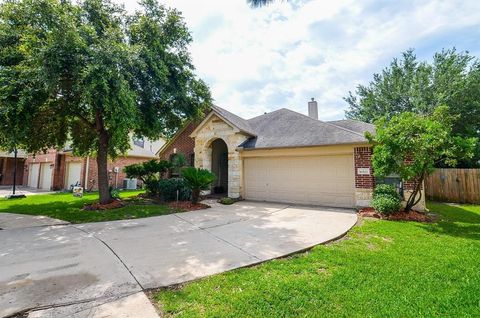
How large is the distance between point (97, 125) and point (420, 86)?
2270 cm

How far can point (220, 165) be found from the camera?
52.6ft

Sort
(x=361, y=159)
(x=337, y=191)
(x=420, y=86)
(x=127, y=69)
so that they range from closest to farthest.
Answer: (x=127, y=69) → (x=361, y=159) → (x=337, y=191) → (x=420, y=86)

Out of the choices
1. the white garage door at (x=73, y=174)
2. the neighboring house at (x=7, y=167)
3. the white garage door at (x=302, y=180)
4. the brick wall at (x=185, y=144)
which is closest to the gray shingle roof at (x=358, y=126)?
the white garage door at (x=302, y=180)

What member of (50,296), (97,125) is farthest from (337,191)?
(97,125)

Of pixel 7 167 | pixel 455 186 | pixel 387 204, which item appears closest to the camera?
pixel 387 204

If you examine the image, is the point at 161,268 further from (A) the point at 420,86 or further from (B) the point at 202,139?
(A) the point at 420,86

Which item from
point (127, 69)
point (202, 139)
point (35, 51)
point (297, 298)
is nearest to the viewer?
point (297, 298)

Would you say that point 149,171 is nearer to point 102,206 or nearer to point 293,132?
point 102,206

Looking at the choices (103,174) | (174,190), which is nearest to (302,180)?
(174,190)

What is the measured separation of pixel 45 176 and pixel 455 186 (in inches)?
1240

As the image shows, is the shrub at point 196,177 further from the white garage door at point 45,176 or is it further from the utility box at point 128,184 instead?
the white garage door at point 45,176

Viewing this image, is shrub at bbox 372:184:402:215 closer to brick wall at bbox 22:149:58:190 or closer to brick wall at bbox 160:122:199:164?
brick wall at bbox 160:122:199:164

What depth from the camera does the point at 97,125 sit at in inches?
414

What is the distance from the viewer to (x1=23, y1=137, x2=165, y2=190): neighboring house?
18.5 metres
